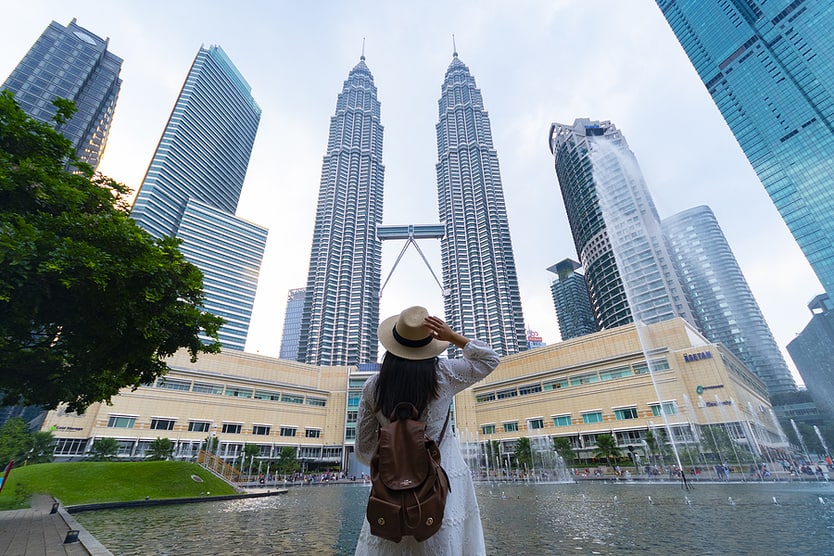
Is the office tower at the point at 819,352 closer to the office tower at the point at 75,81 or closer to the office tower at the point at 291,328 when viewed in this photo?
the office tower at the point at 291,328

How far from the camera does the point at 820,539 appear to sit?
26.1ft

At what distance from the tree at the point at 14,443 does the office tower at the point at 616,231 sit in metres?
89.1

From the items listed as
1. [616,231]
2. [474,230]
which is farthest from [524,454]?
[474,230]

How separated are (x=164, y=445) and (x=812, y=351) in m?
137

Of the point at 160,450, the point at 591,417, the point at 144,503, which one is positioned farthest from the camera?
the point at 591,417

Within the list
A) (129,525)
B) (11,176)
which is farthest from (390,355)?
(129,525)

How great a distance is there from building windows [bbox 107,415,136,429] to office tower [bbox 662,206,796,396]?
105m

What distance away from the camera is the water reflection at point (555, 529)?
8000mm

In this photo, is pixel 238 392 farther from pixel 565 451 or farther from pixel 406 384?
pixel 406 384

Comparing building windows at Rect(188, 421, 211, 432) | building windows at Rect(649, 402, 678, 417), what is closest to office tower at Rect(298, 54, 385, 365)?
building windows at Rect(188, 421, 211, 432)

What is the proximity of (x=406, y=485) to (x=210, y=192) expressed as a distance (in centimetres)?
13406

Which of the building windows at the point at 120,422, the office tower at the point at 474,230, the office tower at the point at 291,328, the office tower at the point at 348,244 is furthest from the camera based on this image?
the office tower at the point at 291,328

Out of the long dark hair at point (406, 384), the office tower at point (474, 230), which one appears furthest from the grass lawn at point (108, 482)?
the office tower at point (474, 230)

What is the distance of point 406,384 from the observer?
2072 mm
